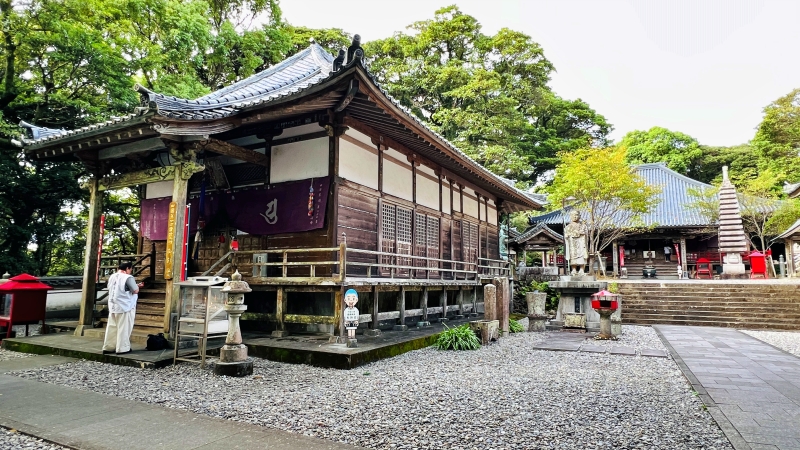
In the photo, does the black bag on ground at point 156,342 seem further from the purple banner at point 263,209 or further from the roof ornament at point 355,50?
the roof ornament at point 355,50

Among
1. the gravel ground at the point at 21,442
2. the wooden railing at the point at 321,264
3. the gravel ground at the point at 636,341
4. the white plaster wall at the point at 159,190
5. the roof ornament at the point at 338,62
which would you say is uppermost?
the roof ornament at the point at 338,62

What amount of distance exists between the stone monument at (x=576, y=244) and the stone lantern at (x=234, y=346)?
10.6m

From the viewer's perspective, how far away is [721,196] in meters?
25.2

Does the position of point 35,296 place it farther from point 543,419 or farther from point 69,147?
point 543,419

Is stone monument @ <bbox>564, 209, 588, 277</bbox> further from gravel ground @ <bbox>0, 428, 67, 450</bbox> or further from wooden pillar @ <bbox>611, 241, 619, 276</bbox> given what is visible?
wooden pillar @ <bbox>611, 241, 619, 276</bbox>

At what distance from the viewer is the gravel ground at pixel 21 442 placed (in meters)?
4.03

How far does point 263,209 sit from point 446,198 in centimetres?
725

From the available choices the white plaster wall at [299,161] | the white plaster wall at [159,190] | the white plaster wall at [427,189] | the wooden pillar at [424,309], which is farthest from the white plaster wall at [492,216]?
the white plaster wall at [159,190]

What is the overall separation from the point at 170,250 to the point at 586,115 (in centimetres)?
3618

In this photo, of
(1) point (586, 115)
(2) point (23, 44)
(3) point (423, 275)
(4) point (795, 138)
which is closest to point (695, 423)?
(3) point (423, 275)

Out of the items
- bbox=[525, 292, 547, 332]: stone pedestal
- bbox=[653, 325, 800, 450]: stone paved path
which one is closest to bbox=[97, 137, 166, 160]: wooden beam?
bbox=[653, 325, 800, 450]: stone paved path

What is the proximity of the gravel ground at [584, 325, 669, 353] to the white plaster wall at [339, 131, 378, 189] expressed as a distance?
6807 millimetres

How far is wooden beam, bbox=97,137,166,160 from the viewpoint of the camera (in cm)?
922

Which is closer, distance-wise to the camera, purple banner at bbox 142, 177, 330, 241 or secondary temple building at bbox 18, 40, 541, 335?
secondary temple building at bbox 18, 40, 541, 335
